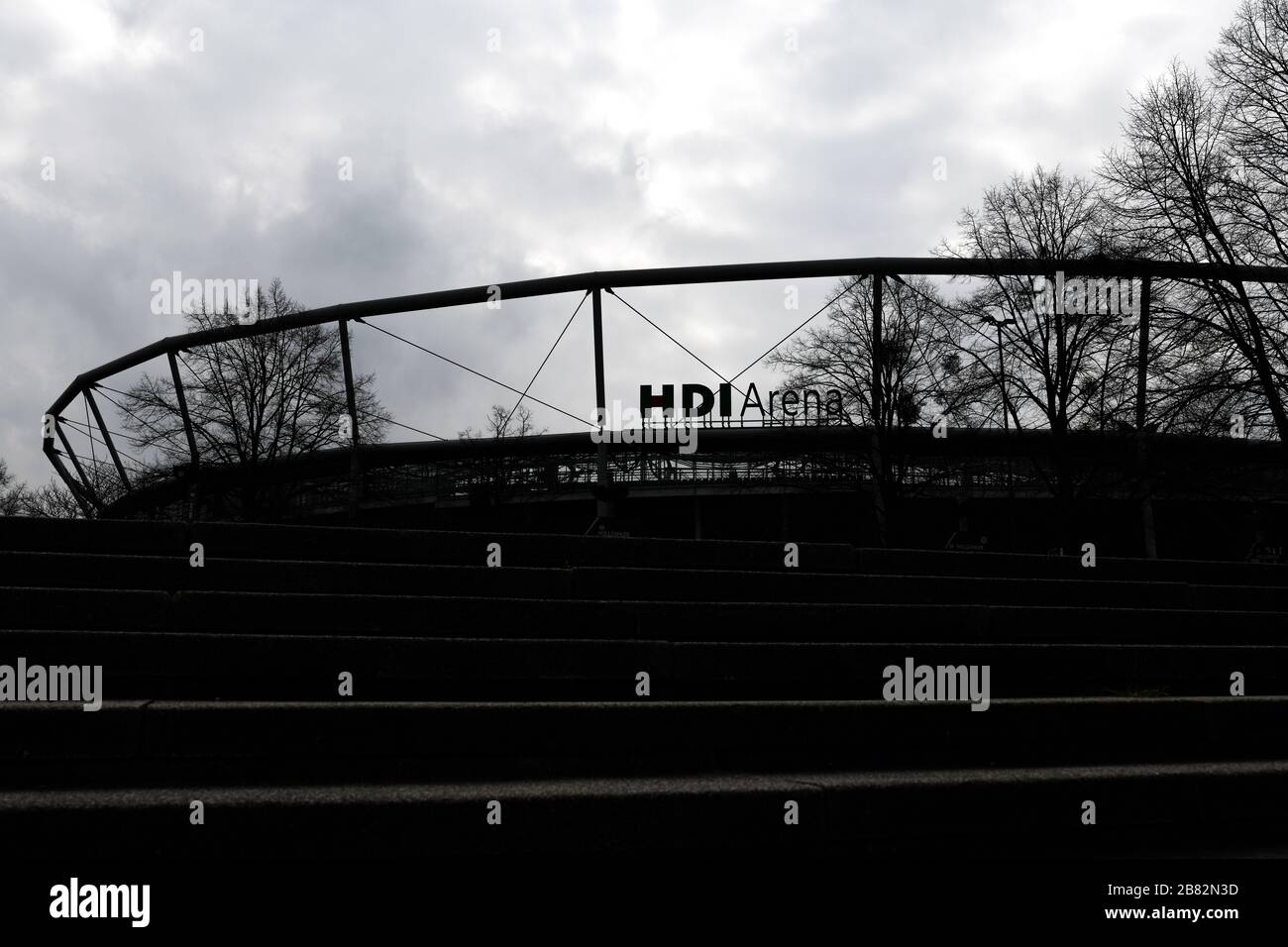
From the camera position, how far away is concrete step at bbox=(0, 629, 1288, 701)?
509 centimetres

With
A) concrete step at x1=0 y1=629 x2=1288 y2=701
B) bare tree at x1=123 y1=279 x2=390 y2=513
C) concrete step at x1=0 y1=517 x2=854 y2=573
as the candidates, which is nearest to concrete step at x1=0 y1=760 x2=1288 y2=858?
concrete step at x1=0 y1=629 x2=1288 y2=701

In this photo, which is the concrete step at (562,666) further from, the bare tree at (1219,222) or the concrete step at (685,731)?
the bare tree at (1219,222)

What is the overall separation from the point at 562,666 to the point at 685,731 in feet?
3.11

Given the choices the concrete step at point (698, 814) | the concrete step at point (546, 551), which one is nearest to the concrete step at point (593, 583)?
the concrete step at point (546, 551)

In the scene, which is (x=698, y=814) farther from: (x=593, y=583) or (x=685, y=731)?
(x=593, y=583)

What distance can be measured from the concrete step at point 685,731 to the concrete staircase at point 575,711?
0.04 feet

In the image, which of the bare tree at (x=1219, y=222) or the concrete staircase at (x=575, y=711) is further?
the bare tree at (x=1219, y=222)

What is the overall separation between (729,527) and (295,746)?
40505 mm

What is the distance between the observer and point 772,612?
664cm

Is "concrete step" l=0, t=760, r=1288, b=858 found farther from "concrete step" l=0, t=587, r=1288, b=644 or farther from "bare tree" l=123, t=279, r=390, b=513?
"bare tree" l=123, t=279, r=390, b=513

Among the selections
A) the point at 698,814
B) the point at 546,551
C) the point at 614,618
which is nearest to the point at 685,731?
the point at 698,814

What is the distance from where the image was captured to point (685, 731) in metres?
4.90

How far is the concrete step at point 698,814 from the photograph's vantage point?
377 centimetres
